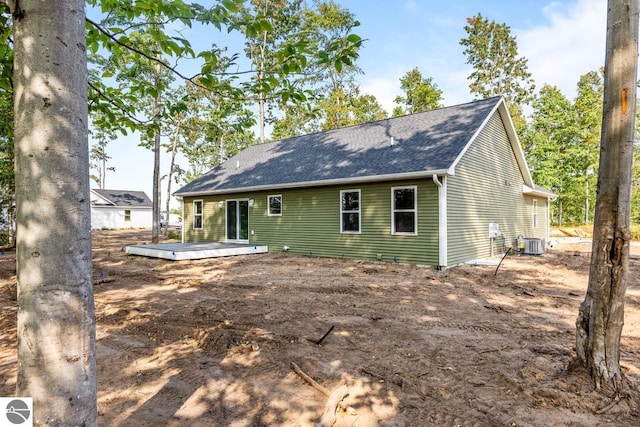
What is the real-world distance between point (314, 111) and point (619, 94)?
252cm

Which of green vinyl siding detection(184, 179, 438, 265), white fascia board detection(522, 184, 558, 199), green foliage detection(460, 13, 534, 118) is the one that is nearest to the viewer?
green vinyl siding detection(184, 179, 438, 265)

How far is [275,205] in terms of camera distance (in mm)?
14047

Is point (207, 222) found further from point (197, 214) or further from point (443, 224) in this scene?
point (443, 224)

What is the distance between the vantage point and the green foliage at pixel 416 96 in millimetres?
29906

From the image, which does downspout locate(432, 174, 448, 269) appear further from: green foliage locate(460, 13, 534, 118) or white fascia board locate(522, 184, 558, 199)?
green foliage locate(460, 13, 534, 118)

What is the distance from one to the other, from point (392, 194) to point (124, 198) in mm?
36198

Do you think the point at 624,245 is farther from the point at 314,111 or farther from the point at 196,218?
the point at 196,218

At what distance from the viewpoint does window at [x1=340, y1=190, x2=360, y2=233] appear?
11.7 meters

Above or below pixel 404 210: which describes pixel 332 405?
below

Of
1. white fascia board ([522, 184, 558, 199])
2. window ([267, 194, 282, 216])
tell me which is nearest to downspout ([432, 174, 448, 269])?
window ([267, 194, 282, 216])

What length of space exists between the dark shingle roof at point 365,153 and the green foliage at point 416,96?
1655cm

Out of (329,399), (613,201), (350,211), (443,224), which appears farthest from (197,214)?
(613,201)

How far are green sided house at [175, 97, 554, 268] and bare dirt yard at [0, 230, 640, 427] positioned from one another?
3.07 metres

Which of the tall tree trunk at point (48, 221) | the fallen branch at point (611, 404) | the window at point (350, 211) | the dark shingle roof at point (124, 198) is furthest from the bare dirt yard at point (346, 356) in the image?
the dark shingle roof at point (124, 198)
